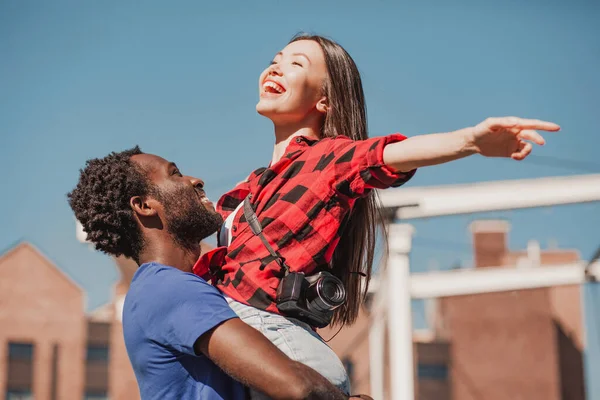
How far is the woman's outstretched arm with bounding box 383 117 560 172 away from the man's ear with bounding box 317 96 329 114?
21.7 inches

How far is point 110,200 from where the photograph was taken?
248 centimetres

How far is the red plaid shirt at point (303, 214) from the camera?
7.66ft

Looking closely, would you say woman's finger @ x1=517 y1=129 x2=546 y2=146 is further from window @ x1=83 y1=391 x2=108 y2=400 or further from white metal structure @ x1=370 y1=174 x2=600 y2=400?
window @ x1=83 y1=391 x2=108 y2=400

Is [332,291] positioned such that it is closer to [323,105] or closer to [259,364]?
[259,364]

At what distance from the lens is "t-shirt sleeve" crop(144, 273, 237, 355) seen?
85.0 inches

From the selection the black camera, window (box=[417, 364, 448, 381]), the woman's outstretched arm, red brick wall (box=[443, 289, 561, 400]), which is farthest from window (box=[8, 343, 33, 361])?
the woman's outstretched arm

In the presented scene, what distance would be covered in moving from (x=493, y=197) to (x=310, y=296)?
7.15 meters

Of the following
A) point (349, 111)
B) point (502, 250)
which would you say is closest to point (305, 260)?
point (349, 111)

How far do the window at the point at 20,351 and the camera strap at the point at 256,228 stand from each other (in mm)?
23448

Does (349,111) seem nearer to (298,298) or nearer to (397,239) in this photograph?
(298,298)

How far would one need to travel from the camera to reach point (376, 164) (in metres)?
2.28

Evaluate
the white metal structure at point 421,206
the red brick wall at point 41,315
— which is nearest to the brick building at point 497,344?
the red brick wall at point 41,315

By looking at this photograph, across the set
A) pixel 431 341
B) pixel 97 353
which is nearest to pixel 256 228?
pixel 97 353

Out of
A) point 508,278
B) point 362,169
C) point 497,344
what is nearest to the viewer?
point 362,169
